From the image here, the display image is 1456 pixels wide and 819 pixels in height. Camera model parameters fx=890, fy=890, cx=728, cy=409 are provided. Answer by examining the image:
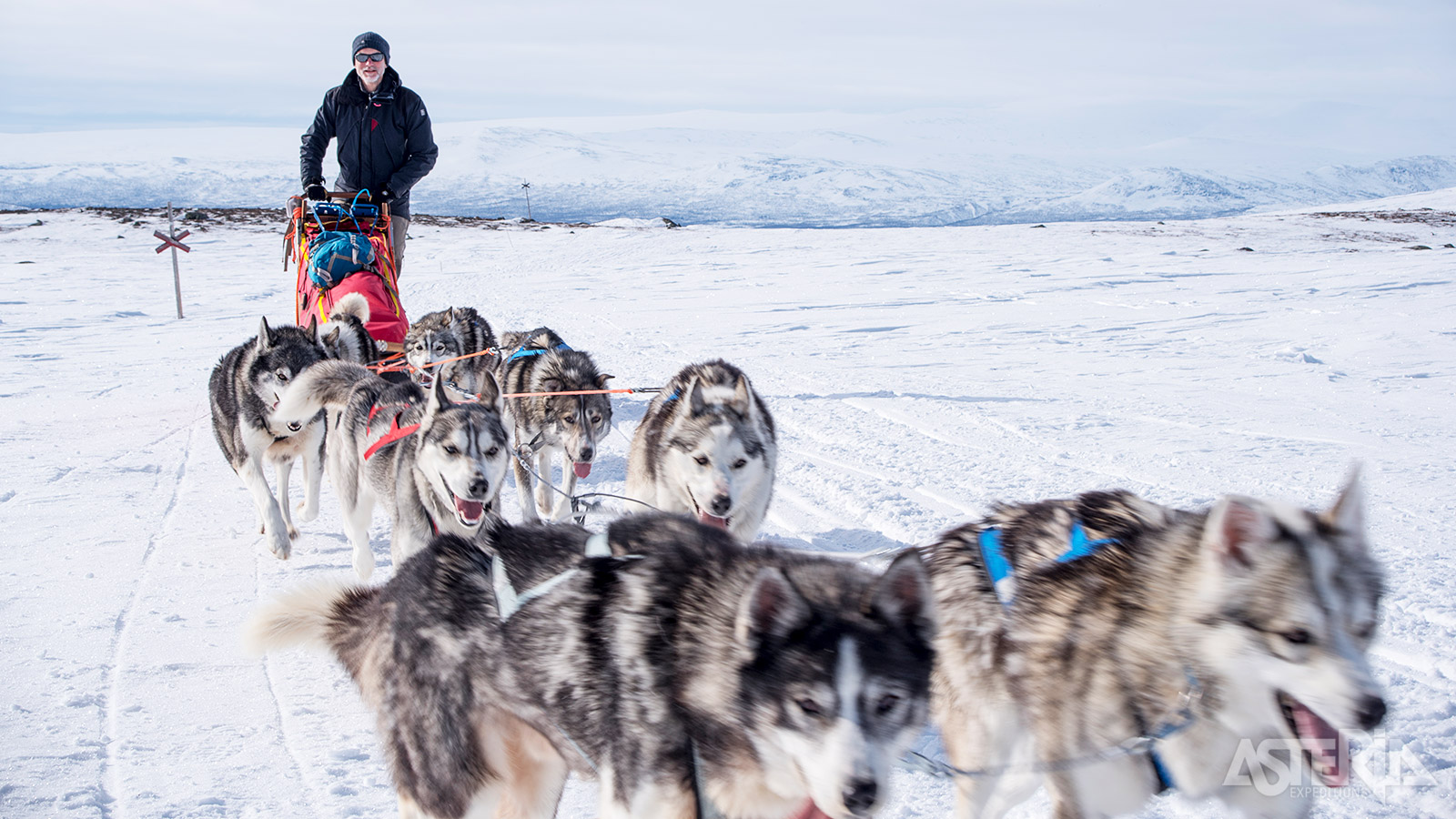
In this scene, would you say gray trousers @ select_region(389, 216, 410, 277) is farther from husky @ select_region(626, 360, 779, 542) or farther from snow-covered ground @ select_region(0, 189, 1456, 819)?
husky @ select_region(626, 360, 779, 542)

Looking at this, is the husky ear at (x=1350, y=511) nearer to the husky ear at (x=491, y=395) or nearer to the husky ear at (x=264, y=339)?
the husky ear at (x=491, y=395)

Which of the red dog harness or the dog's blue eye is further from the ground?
the dog's blue eye

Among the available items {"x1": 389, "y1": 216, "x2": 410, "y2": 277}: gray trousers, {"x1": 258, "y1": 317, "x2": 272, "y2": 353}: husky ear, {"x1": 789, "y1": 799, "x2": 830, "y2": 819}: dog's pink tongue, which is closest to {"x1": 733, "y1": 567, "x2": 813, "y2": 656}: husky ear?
{"x1": 789, "y1": 799, "x2": 830, "y2": 819}: dog's pink tongue

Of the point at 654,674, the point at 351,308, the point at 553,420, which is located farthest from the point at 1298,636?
the point at 351,308

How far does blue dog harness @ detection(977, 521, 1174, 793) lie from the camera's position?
1.48 meters

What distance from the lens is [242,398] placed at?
3814mm

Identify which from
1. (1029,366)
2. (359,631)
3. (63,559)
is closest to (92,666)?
(63,559)

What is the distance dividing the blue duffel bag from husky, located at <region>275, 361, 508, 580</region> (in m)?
1.53

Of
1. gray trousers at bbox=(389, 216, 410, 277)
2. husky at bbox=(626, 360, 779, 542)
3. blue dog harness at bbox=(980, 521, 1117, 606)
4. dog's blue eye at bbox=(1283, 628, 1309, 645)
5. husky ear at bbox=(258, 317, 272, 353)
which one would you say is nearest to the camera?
dog's blue eye at bbox=(1283, 628, 1309, 645)

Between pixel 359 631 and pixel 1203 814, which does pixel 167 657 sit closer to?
pixel 359 631

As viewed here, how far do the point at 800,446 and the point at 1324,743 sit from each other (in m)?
3.63

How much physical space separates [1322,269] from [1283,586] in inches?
548

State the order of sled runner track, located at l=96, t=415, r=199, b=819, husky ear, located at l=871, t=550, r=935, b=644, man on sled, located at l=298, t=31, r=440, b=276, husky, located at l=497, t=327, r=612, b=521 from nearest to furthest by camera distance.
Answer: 1. husky ear, located at l=871, t=550, r=935, b=644
2. sled runner track, located at l=96, t=415, r=199, b=819
3. husky, located at l=497, t=327, r=612, b=521
4. man on sled, located at l=298, t=31, r=440, b=276

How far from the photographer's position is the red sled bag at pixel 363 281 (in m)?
4.96
